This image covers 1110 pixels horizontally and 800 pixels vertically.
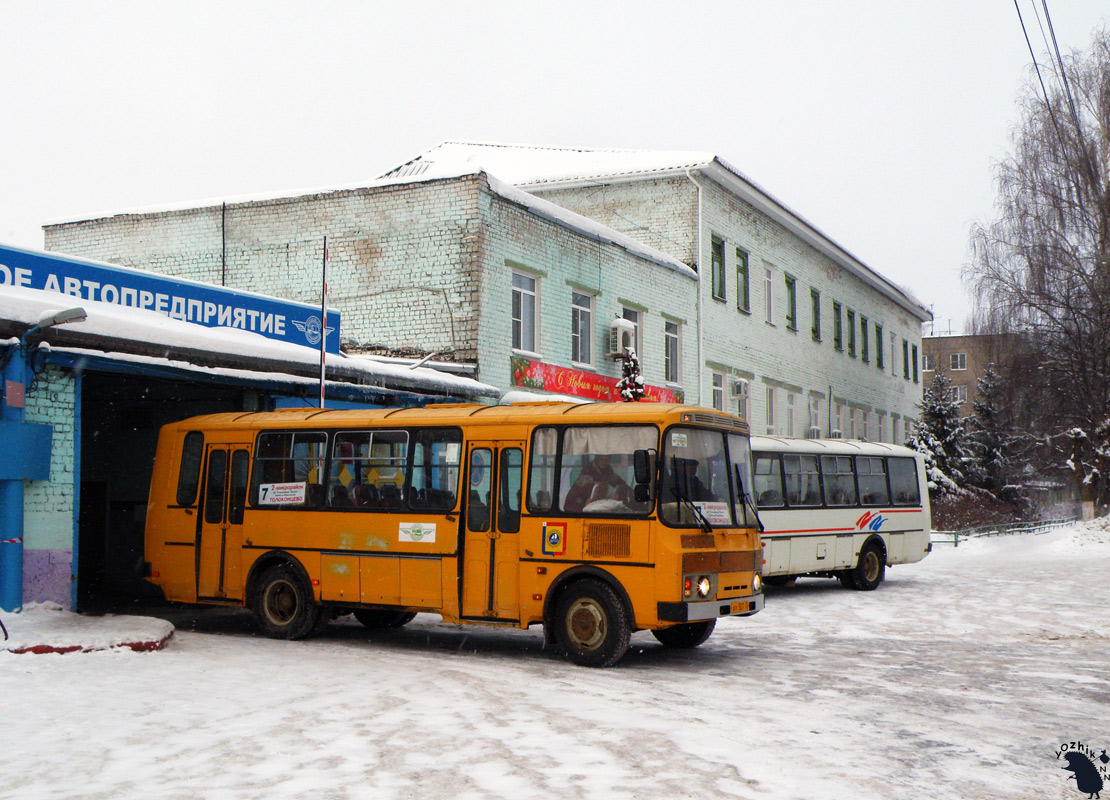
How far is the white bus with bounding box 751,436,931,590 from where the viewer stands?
1920cm

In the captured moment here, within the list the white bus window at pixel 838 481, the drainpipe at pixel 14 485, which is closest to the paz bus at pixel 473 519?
the drainpipe at pixel 14 485

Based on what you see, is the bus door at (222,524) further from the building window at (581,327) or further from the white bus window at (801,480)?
the building window at (581,327)

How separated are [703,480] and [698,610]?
1313mm

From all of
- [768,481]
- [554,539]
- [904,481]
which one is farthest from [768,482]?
[554,539]

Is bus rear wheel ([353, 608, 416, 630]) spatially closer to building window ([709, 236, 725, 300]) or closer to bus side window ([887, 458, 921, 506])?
bus side window ([887, 458, 921, 506])

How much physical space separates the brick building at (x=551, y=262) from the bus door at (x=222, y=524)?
7735 millimetres

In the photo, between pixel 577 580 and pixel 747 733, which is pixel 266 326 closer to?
pixel 577 580

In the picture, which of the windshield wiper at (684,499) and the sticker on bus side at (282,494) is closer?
the windshield wiper at (684,499)

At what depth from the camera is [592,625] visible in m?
11.4

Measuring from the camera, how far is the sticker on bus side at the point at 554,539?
11.6 meters

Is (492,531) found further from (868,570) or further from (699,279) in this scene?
(699,279)

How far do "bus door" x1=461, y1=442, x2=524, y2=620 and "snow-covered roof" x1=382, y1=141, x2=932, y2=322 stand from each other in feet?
55.3

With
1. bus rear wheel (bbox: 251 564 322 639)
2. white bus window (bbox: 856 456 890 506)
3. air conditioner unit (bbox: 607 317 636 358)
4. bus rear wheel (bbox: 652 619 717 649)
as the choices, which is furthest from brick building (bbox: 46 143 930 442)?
bus rear wheel (bbox: 652 619 717 649)

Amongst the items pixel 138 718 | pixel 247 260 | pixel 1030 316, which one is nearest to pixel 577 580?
pixel 138 718
